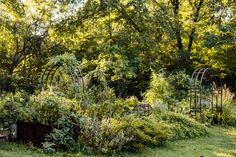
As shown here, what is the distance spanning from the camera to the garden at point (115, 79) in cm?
664

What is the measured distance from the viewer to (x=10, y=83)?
11969 mm

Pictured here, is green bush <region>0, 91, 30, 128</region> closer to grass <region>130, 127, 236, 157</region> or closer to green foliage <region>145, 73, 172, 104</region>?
grass <region>130, 127, 236, 157</region>

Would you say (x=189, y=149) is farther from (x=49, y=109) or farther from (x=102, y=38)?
(x=102, y=38)

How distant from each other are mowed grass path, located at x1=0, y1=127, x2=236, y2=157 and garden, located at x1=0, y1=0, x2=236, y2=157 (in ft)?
0.08

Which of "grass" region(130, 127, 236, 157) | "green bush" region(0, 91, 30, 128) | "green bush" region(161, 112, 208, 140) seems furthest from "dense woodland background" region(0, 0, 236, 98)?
"grass" region(130, 127, 236, 157)

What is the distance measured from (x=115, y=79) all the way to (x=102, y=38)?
7.28ft

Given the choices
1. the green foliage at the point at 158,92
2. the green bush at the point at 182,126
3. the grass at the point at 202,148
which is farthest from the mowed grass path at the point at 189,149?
the green foliage at the point at 158,92

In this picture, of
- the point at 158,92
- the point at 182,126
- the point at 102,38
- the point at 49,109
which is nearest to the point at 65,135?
the point at 49,109

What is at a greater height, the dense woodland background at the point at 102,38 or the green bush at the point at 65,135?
the dense woodland background at the point at 102,38

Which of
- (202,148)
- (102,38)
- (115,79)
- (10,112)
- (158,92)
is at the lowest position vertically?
(202,148)

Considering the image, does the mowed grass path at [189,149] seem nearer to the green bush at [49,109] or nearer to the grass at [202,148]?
the grass at [202,148]

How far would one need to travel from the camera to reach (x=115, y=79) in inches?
561

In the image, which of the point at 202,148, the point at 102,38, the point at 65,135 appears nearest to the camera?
the point at 65,135

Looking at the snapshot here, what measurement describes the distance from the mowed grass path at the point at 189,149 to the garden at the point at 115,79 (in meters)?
0.02
